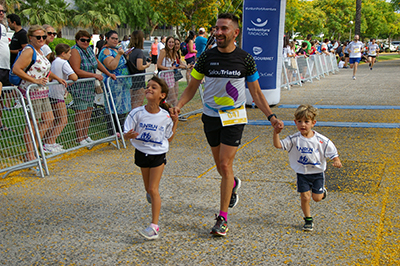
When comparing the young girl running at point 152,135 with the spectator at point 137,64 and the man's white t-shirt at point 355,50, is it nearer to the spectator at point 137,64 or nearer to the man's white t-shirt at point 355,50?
the spectator at point 137,64

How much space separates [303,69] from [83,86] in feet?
40.3

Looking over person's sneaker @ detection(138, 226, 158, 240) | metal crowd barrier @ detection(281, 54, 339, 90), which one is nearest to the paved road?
person's sneaker @ detection(138, 226, 158, 240)

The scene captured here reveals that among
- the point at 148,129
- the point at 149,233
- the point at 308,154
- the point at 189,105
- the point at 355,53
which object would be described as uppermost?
the point at 148,129

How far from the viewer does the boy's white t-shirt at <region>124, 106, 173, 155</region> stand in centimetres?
378

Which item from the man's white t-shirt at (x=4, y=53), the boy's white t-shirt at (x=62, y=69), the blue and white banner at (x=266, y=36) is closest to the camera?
the boy's white t-shirt at (x=62, y=69)

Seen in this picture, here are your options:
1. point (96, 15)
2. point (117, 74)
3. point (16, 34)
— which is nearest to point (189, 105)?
point (117, 74)

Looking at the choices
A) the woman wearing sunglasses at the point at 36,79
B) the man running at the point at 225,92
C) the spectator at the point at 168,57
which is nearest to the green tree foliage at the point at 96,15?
the spectator at the point at 168,57

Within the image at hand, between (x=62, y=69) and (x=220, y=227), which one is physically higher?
(x=62, y=69)

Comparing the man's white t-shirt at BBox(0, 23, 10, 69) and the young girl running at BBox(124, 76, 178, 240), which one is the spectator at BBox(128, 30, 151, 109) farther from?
the young girl running at BBox(124, 76, 178, 240)

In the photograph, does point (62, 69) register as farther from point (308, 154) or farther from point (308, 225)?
point (308, 225)

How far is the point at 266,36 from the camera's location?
10617 millimetres

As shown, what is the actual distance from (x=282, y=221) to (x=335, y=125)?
15.7 ft

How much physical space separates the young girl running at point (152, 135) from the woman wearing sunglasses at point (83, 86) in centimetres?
324

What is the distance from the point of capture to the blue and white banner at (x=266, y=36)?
1045cm
